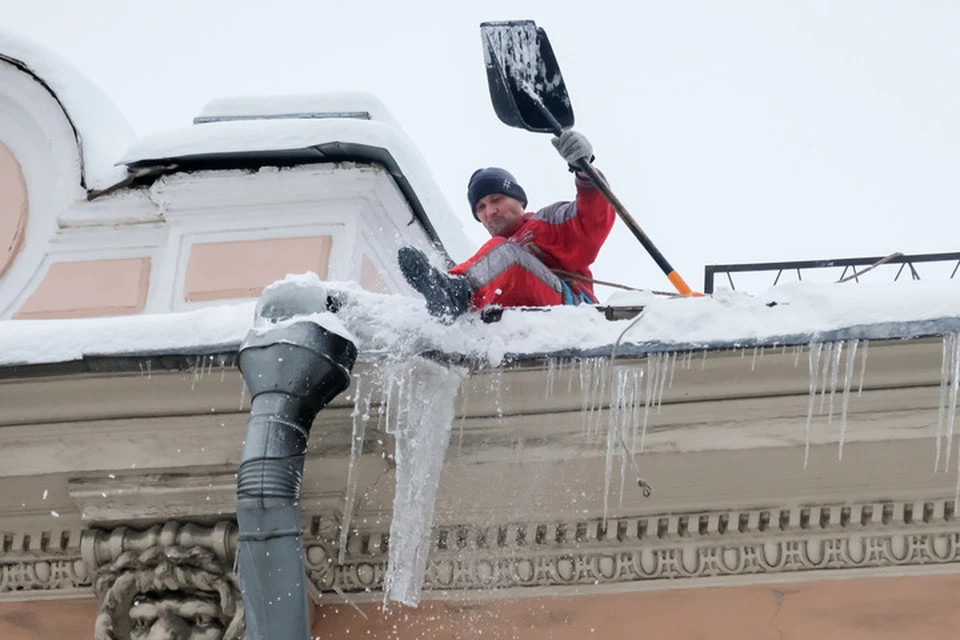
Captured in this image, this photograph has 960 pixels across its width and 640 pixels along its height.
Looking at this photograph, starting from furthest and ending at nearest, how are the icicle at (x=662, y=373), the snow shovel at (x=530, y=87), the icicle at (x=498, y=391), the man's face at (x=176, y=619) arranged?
1. the snow shovel at (x=530, y=87)
2. the man's face at (x=176, y=619)
3. the icicle at (x=498, y=391)
4. the icicle at (x=662, y=373)

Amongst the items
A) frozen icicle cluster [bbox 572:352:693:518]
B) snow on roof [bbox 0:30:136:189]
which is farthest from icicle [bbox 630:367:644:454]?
snow on roof [bbox 0:30:136:189]

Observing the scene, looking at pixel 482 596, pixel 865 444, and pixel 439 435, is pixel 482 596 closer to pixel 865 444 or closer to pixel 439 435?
pixel 439 435

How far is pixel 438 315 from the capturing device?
5227 mm

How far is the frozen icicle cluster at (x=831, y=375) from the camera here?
5.06 meters

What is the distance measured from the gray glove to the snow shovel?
23 mm

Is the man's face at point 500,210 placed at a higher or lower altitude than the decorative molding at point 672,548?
higher

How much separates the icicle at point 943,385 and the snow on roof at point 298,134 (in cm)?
228

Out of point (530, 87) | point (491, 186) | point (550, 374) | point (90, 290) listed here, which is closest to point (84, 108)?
point (90, 290)

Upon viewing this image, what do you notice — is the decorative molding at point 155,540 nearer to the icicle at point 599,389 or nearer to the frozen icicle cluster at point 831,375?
the icicle at point 599,389

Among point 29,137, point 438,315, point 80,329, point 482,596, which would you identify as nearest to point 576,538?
point 482,596

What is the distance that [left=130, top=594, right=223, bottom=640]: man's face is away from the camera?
17.9ft

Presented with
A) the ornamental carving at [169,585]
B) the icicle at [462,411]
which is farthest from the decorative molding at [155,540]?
the icicle at [462,411]

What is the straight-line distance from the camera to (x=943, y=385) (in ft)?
16.8

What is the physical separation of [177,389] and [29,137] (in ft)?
6.15
